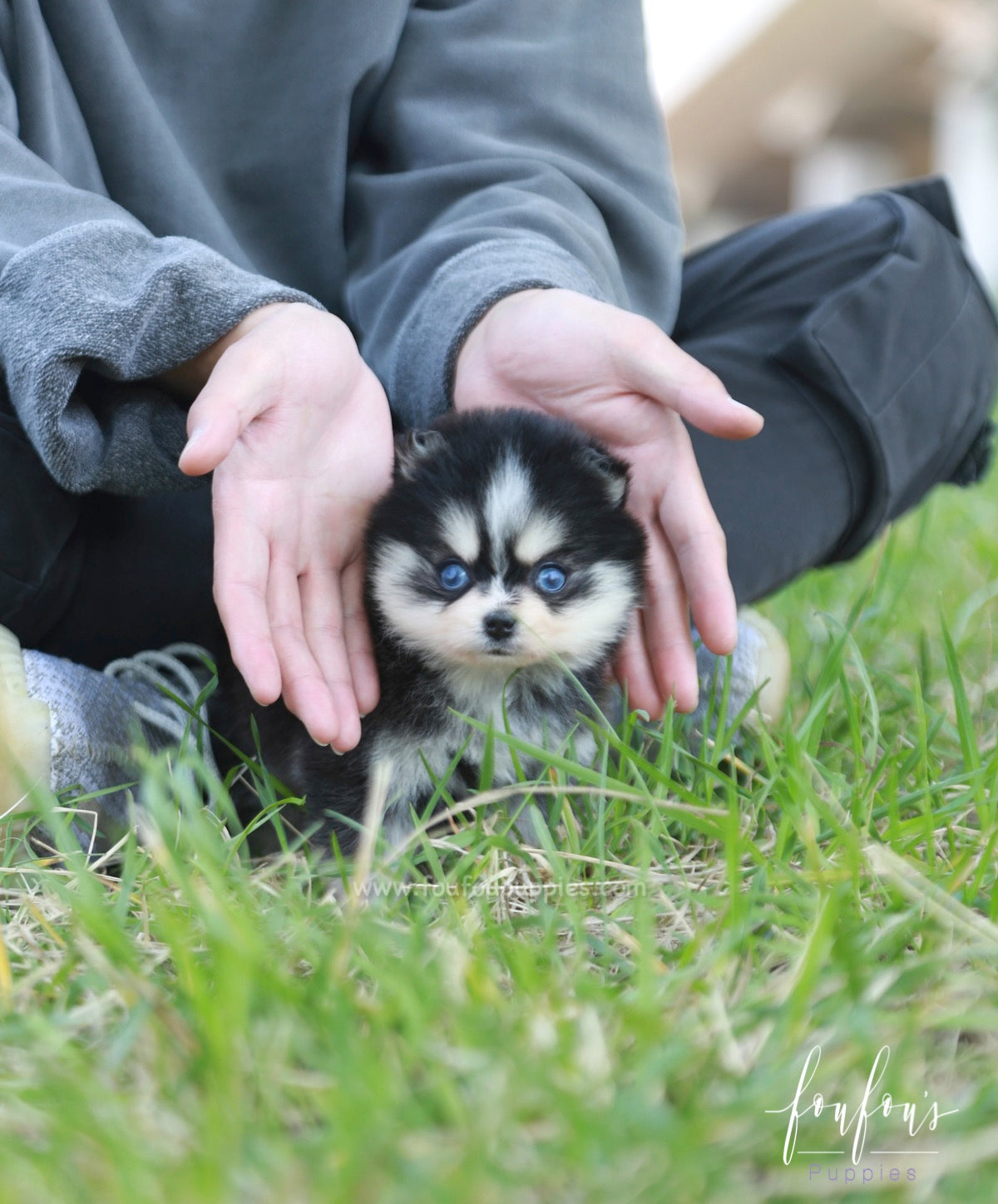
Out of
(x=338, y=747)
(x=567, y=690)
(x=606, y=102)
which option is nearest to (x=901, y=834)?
(x=567, y=690)

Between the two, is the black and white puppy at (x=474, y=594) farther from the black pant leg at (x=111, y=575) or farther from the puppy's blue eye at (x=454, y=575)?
the black pant leg at (x=111, y=575)

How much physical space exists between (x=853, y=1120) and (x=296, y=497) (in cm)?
132

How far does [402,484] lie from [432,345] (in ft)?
1.43

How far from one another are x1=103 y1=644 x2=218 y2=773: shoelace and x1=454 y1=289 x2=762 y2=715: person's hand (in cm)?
71

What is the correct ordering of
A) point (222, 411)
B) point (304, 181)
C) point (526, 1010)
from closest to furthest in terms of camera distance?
1. point (526, 1010)
2. point (222, 411)
3. point (304, 181)

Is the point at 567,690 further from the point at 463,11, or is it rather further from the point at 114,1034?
the point at 463,11

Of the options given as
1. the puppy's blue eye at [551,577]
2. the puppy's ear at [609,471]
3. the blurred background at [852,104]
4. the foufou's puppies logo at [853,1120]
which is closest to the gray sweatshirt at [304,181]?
the puppy's ear at [609,471]

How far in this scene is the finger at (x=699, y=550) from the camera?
1994mm

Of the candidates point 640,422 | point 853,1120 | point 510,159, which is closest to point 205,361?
point 640,422

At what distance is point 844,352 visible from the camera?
2.42 meters

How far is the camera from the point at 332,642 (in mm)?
1944

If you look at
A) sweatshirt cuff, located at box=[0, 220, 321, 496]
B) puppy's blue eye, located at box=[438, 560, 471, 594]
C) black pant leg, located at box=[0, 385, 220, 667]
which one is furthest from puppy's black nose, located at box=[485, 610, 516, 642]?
black pant leg, located at box=[0, 385, 220, 667]

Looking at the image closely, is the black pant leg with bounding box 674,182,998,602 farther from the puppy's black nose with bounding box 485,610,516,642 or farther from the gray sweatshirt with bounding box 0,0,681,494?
the puppy's black nose with bounding box 485,610,516,642

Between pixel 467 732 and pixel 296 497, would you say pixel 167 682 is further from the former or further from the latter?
pixel 467 732
